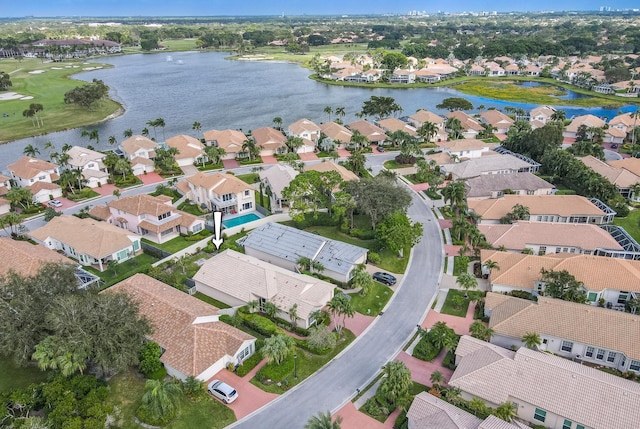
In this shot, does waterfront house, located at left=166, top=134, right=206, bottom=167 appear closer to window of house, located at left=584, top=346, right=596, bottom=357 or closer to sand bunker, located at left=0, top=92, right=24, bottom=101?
window of house, located at left=584, top=346, right=596, bottom=357

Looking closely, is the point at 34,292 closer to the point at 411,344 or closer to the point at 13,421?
the point at 13,421

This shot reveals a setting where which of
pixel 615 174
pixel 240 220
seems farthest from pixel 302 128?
pixel 615 174

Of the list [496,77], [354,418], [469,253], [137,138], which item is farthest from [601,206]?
[496,77]

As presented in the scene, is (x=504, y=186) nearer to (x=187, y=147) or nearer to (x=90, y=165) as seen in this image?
(x=187, y=147)

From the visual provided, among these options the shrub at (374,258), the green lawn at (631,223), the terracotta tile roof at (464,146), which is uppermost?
the terracotta tile roof at (464,146)

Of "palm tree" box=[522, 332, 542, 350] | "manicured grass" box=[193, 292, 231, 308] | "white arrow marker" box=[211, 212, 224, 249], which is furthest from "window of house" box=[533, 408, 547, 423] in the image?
"white arrow marker" box=[211, 212, 224, 249]

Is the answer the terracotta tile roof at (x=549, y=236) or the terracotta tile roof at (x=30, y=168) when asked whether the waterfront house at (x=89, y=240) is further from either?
the terracotta tile roof at (x=549, y=236)

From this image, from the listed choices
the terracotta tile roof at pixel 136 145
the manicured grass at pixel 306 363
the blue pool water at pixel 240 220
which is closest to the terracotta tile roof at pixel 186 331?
the manicured grass at pixel 306 363
